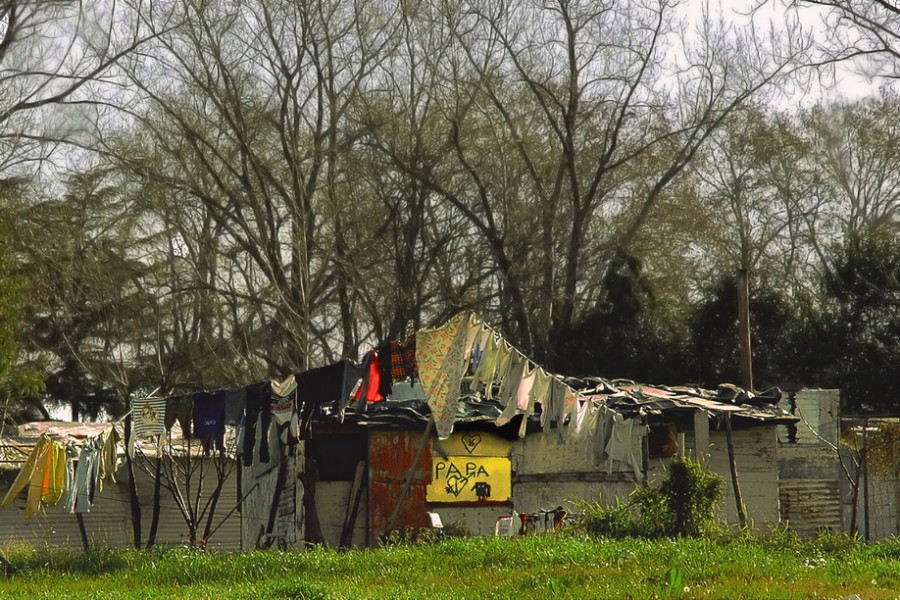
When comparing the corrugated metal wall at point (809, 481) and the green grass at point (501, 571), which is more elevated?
the corrugated metal wall at point (809, 481)

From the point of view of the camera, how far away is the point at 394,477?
1881 centimetres

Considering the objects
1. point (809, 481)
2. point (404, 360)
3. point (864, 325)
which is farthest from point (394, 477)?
point (864, 325)

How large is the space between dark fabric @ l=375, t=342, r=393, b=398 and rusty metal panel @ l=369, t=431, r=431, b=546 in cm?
302

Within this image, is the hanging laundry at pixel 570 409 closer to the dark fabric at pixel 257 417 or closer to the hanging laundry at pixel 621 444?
the hanging laundry at pixel 621 444

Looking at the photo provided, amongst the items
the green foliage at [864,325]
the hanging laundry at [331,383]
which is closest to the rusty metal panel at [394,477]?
the hanging laundry at [331,383]

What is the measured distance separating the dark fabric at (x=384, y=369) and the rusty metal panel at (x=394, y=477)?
9.90 feet

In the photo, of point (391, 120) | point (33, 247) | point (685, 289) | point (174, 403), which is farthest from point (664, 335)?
point (174, 403)

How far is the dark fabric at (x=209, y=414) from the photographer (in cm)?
1770

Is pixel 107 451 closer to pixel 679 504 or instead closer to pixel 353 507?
pixel 353 507

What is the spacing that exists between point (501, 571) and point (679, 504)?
339 cm

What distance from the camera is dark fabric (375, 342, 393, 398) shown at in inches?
622

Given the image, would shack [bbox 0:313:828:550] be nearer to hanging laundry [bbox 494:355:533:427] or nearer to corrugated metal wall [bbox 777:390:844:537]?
corrugated metal wall [bbox 777:390:844:537]

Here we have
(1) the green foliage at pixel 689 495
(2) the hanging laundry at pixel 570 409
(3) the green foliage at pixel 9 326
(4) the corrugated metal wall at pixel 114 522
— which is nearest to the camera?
(1) the green foliage at pixel 689 495

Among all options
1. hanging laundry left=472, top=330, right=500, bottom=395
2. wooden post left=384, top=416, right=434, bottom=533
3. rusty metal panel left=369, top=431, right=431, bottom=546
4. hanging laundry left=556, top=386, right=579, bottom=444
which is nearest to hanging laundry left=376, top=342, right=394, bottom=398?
hanging laundry left=472, top=330, right=500, bottom=395
